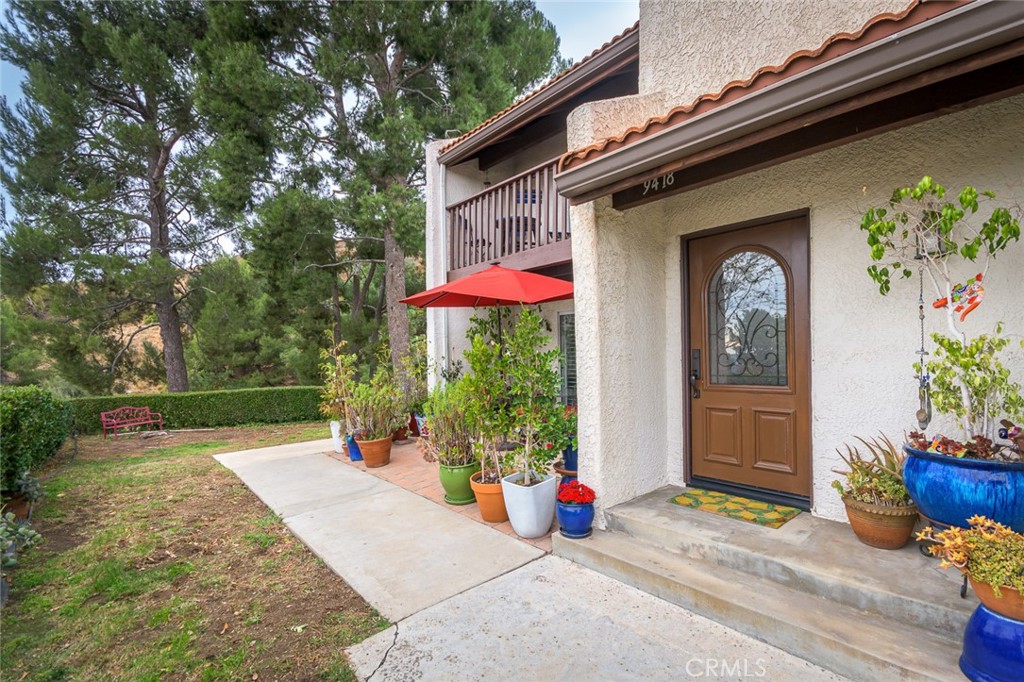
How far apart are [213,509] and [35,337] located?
38.5ft

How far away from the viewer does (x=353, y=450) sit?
25.0 feet

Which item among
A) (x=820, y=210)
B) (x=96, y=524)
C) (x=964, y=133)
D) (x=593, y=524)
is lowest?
(x=96, y=524)

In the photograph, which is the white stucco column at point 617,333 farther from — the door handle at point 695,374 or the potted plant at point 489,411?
the potted plant at point 489,411

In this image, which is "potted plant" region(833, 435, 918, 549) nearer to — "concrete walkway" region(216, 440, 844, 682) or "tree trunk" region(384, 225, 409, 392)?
"concrete walkway" region(216, 440, 844, 682)

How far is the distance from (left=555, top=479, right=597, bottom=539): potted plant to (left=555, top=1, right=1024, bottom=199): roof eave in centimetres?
252

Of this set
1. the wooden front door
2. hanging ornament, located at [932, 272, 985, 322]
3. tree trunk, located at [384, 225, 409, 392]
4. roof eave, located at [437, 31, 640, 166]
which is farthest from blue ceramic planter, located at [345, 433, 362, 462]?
hanging ornament, located at [932, 272, 985, 322]

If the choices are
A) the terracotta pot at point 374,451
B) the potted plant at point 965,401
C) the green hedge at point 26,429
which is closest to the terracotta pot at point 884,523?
the potted plant at point 965,401

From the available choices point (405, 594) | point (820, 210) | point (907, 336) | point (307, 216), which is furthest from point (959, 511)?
point (307, 216)

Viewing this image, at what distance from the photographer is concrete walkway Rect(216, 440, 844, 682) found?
252cm

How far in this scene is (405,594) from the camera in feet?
11.1

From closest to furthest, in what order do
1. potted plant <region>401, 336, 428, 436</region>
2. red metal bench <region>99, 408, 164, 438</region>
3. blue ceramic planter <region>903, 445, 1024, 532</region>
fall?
1. blue ceramic planter <region>903, 445, 1024, 532</region>
2. potted plant <region>401, 336, 428, 436</region>
3. red metal bench <region>99, 408, 164, 438</region>

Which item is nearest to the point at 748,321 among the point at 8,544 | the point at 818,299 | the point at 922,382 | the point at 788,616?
the point at 818,299

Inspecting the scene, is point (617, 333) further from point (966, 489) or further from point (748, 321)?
point (966, 489)

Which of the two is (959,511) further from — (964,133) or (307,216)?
(307,216)
